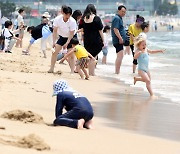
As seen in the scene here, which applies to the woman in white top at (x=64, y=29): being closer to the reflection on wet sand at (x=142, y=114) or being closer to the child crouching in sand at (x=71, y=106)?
the reflection on wet sand at (x=142, y=114)

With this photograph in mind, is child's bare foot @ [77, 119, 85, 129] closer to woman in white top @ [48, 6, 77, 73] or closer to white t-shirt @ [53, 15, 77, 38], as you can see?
woman in white top @ [48, 6, 77, 73]

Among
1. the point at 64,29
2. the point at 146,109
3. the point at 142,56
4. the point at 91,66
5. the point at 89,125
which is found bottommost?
the point at 91,66

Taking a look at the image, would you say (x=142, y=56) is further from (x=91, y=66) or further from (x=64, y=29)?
(x=91, y=66)

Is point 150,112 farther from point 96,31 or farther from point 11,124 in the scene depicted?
point 96,31

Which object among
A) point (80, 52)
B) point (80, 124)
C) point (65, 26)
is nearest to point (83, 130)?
point (80, 124)

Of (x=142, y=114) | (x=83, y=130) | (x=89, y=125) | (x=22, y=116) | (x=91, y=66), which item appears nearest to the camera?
(x=83, y=130)

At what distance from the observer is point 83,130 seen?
677cm

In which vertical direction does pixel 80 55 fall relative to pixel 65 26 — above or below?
below

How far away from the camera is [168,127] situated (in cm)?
764

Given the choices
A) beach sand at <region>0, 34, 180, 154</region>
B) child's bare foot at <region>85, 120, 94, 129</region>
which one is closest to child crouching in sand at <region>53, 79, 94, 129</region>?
child's bare foot at <region>85, 120, 94, 129</region>

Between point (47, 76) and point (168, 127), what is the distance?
17.0 ft

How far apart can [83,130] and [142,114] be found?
1.92m

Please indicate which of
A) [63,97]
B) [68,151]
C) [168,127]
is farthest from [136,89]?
[68,151]

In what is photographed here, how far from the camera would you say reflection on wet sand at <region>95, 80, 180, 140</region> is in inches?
291
